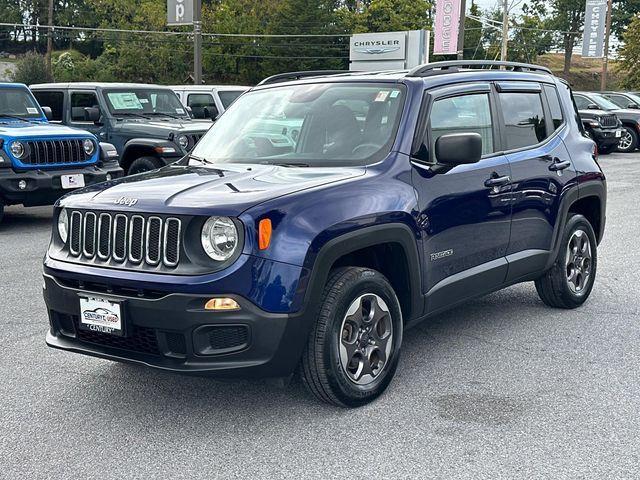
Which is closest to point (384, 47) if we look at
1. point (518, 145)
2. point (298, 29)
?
point (298, 29)

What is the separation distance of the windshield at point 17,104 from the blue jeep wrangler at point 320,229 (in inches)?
262

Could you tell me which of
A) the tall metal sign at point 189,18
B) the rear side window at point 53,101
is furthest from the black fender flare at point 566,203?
the tall metal sign at point 189,18

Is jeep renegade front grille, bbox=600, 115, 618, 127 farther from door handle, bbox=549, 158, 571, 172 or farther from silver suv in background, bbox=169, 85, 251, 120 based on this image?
door handle, bbox=549, 158, 571, 172

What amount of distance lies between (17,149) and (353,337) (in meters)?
7.00

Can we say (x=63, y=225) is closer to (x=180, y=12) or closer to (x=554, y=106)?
(x=554, y=106)

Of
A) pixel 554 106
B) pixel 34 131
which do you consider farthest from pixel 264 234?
pixel 34 131

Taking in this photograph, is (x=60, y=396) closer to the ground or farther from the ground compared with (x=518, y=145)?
closer to the ground

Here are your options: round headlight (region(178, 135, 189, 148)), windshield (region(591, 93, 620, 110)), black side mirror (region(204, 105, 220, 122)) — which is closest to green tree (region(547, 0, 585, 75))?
windshield (region(591, 93, 620, 110))

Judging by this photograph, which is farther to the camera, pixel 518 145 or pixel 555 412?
pixel 518 145

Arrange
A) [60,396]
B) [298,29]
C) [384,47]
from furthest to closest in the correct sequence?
[298,29] < [384,47] < [60,396]

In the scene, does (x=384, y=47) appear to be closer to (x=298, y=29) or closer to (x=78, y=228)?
(x=298, y=29)

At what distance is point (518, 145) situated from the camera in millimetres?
5625

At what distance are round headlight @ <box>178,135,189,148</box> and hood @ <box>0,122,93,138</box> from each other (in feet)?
4.78

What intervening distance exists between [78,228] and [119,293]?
494 millimetres
